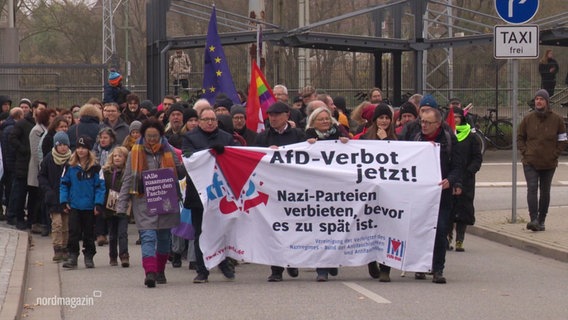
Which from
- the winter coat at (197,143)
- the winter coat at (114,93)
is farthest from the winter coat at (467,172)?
the winter coat at (114,93)

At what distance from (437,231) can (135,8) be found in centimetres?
5646

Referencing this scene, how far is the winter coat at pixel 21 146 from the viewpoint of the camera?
60.1ft

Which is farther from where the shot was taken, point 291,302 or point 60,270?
point 60,270

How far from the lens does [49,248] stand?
16.2 meters

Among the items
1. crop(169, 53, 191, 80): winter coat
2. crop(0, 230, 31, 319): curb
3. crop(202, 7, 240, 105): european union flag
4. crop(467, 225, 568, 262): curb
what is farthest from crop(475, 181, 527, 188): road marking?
crop(0, 230, 31, 319): curb

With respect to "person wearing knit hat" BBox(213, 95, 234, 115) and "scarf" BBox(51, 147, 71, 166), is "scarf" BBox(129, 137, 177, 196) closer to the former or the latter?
"person wearing knit hat" BBox(213, 95, 234, 115)

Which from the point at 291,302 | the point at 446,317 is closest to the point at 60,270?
the point at 291,302

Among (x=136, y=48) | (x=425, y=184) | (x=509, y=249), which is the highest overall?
(x=136, y=48)

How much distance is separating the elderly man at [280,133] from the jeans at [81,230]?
227 centimetres

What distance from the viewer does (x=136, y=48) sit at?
68.3 meters

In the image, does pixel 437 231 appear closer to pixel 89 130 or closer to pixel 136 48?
pixel 89 130

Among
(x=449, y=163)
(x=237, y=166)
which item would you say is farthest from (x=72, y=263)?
(x=449, y=163)

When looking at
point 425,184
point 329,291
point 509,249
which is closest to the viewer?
point 329,291

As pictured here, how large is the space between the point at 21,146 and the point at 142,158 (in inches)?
267
